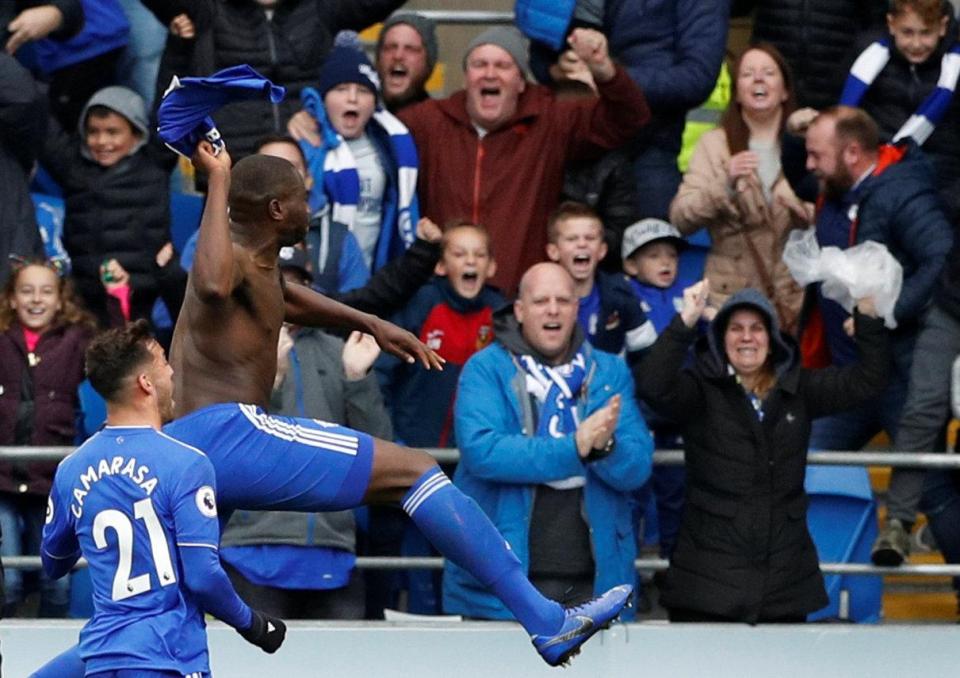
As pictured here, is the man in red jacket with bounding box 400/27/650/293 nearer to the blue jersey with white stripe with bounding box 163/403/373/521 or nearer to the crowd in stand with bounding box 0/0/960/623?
the crowd in stand with bounding box 0/0/960/623

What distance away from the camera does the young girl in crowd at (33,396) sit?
8398mm

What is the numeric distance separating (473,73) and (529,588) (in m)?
3.35

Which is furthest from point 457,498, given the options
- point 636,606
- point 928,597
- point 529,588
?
point 928,597

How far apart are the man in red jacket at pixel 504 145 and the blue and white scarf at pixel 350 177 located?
11 cm

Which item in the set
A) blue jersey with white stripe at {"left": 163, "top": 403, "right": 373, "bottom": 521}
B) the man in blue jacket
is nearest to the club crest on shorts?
blue jersey with white stripe at {"left": 163, "top": 403, "right": 373, "bottom": 521}

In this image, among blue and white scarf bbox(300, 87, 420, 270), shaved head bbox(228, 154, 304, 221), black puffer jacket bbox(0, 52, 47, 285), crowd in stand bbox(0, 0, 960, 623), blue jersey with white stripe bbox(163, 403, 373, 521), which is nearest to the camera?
blue jersey with white stripe bbox(163, 403, 373, 521)

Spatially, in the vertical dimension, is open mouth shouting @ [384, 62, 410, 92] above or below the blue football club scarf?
above

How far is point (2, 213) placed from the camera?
905 cm

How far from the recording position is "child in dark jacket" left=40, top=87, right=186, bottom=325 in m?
9.20

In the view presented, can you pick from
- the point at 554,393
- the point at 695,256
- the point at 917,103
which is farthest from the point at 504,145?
the point at 917,103

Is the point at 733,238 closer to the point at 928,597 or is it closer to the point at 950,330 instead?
the point at 950,330

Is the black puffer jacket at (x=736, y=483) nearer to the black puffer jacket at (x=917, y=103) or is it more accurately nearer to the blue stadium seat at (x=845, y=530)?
the blue stadium seat at (x=845, y=530)

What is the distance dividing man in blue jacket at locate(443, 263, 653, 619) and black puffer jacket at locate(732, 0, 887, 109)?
7.25 feet

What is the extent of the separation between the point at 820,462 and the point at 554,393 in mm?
1062
